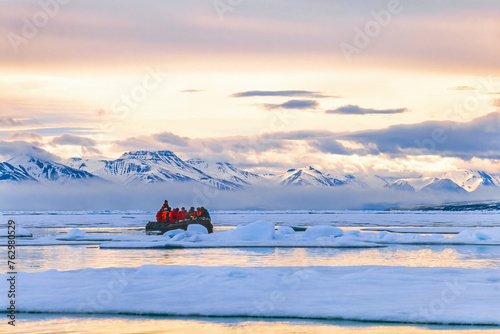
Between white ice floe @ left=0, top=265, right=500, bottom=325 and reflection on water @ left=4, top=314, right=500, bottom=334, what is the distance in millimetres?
449

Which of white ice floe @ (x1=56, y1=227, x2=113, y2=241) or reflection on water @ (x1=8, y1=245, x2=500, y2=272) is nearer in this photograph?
reflection on water @ (x1=8, y1=245, x2=500, y2=272)

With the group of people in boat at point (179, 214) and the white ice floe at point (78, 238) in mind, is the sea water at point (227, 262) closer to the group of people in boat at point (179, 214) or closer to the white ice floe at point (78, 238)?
the white ice floe at point (78, 238)

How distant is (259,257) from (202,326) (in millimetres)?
16030

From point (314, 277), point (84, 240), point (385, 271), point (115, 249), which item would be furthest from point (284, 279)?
point (84, 240)

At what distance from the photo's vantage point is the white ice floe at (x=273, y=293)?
54.6ft

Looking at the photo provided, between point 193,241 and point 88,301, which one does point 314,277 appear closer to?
point 88,301

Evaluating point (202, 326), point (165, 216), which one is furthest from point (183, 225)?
point (202, 326)

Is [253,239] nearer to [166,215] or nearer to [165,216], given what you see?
[166,215]

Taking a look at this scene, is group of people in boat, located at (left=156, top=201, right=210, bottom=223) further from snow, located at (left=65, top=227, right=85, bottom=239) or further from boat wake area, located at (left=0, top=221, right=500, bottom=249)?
snow, located at (left=65, top=227, right=85, bottom=239)

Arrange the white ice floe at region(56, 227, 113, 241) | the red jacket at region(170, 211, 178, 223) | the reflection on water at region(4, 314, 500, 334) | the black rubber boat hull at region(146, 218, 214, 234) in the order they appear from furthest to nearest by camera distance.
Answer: the red jacket at region(170, 211, 178, 223) < the black rubber boat hull at region(146, 218, 214, 234) < the white ice floe at region(56, 227, 113, 241) < the reflection on water at region(4, 314, 500, 334)

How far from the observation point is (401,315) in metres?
16.1

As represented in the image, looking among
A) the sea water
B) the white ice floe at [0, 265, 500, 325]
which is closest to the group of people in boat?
the sea water

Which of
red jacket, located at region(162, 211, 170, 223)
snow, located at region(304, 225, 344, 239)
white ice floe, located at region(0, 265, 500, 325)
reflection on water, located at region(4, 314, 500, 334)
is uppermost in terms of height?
red jacket, located at region(162, 211, 170, 223)

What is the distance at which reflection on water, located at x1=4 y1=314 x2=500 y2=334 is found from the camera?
15094 mm
